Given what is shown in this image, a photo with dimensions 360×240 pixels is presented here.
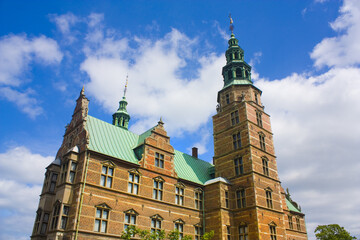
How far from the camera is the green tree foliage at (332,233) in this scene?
143 feet

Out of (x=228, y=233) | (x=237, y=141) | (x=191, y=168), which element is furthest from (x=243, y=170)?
(x=228, y=233)

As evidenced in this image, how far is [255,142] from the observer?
31.5 metres

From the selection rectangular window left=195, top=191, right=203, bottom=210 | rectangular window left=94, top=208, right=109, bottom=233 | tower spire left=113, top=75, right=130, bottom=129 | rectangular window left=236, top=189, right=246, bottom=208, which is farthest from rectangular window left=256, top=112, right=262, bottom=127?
tower spire left=113, top=75, right=130, bottom=129

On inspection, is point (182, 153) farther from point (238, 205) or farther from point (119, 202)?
point (119, 202)

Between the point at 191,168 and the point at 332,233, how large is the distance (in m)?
28.3

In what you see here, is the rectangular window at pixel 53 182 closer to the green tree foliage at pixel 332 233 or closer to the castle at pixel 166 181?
the castle at pixel 166 181

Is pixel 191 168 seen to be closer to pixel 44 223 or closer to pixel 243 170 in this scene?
pixel 243 170

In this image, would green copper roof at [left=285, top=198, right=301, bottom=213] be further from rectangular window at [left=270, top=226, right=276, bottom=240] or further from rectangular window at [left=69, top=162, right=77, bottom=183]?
rectangular window at [left=69, top=162, right=77, bottom=183]

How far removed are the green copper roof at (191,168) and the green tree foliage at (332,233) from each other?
77.5ft

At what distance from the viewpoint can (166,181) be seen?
27500 mm

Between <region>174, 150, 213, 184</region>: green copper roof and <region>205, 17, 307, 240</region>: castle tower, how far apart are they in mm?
1654

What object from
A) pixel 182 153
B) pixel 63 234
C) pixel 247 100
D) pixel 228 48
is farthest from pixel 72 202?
pixel 228 48

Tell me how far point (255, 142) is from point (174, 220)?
12.3 m

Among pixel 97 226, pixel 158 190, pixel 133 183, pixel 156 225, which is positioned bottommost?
pixel 97 226
